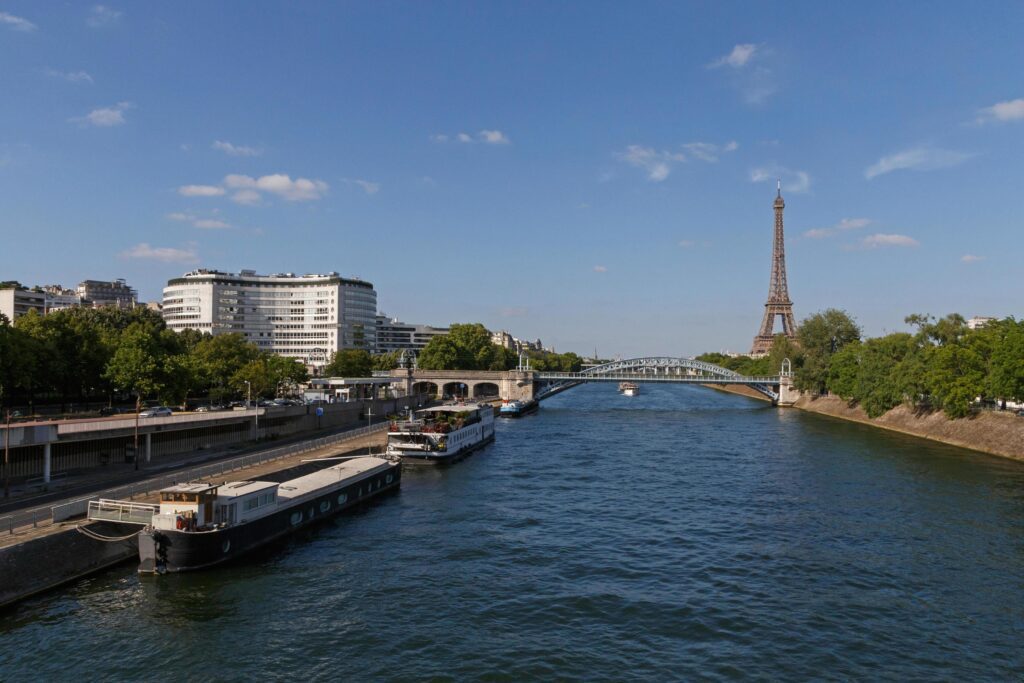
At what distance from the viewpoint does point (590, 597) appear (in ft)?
87.0

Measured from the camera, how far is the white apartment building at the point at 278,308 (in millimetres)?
176000

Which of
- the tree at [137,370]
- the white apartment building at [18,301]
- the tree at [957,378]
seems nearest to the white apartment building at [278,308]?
the white apartment building at [18,301]

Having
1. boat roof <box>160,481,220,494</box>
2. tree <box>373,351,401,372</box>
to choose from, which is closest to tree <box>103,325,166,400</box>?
boat roof <box>160,481,220,494</box>

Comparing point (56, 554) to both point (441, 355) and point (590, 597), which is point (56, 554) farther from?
point (441, 355)

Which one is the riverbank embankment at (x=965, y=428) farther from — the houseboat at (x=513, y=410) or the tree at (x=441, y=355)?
the tree at (x=441, y=355)

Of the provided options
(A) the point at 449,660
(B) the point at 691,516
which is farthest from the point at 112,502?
(B) the point at 691,516

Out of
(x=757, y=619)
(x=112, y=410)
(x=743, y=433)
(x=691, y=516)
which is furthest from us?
(x=743, y=433)

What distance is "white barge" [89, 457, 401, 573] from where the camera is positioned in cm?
2883

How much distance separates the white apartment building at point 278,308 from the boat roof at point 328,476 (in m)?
133

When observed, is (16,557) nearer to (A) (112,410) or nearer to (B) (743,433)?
(A) (112,410)

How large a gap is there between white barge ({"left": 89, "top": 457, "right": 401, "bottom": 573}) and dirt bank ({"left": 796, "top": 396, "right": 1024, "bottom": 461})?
61859mm

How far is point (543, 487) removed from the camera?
49.1 metres

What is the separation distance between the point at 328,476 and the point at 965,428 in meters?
65.6

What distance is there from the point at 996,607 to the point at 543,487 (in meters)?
28.5
